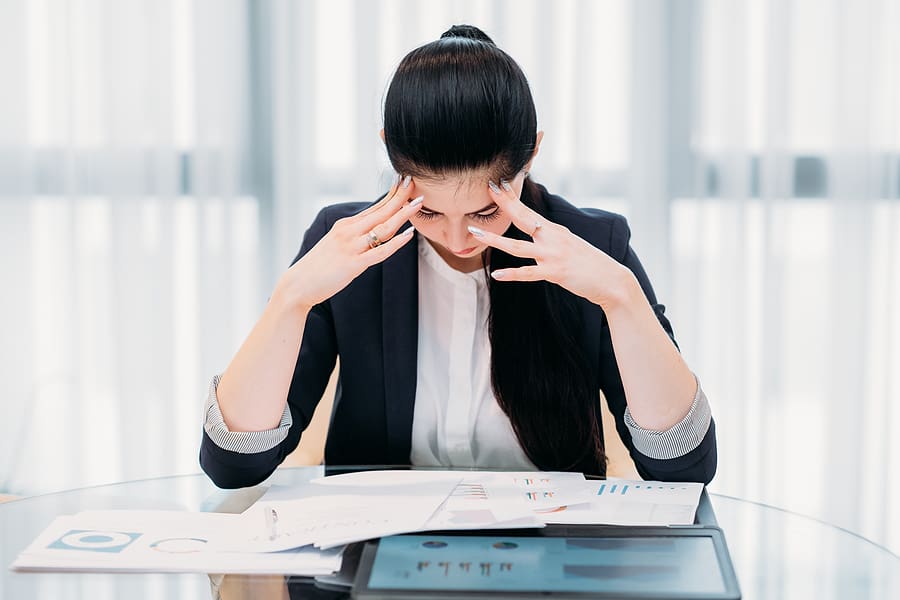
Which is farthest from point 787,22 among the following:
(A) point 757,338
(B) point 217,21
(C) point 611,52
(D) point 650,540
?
(D) point 650,540

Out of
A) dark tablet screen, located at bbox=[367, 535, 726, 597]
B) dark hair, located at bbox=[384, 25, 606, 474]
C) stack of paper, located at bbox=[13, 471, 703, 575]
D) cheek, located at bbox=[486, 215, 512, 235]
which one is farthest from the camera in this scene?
cheek, located at bbox=[486, 215, 512, 235]

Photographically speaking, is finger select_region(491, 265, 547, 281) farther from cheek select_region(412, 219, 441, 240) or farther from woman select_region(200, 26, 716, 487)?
cheek select_region(412, 219, 441, 240)

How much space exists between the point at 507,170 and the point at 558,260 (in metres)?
0.15

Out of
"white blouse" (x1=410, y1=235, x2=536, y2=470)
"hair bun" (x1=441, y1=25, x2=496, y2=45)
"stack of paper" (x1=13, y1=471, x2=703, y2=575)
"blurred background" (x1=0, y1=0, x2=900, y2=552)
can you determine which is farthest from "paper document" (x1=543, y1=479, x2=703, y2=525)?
"blurred background" (x1=0, y1=0, x2=900, y2=552)

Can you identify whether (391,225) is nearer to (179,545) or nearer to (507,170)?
(507,170)

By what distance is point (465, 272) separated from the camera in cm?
166

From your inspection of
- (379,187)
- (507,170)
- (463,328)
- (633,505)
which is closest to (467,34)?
(507,170)

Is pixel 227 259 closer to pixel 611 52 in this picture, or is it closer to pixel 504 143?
pixel 611 52

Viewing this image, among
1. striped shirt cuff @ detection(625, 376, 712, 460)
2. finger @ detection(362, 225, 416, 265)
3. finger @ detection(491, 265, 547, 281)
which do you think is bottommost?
striped shirt cuff @ detection(625, 376, 712, 460)

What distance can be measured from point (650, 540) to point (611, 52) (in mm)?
1870

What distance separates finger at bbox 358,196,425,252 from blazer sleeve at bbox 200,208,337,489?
8.6 inches

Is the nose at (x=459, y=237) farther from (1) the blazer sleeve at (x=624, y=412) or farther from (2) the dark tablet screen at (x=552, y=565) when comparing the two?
(2) the dark tablet screen at (x=552, y=565)

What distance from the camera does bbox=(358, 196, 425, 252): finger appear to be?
4.57 ft

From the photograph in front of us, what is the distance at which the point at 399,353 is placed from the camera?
5.26 ft
